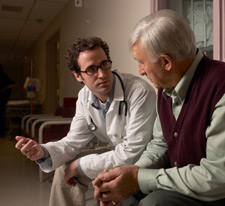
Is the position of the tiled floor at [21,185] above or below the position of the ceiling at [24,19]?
below

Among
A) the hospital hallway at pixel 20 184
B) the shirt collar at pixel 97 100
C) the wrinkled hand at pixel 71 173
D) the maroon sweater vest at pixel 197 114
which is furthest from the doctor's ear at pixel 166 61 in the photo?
the hospital hallway at pixel 20 184

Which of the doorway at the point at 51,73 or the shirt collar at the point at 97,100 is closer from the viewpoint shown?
the shirt collar at the point at 97,100

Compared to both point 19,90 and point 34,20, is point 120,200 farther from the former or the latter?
point 19,90

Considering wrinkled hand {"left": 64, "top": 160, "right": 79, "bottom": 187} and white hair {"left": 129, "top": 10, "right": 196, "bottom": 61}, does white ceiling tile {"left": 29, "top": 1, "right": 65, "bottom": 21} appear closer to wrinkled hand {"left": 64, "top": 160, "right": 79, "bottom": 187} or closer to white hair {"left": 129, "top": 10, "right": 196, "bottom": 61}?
wrinkled hand {"left": 64, "top": 160, "right": 79, "bottom": 187}

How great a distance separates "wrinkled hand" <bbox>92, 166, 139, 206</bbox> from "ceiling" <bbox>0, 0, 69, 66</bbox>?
4.80 meters

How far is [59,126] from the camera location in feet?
14.3

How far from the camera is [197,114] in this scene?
0.94 m

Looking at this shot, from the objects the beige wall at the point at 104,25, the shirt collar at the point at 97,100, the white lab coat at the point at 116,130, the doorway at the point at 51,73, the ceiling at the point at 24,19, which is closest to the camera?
the white lab coat at the point at 116,130

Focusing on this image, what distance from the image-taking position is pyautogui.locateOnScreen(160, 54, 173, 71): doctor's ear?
97 cm

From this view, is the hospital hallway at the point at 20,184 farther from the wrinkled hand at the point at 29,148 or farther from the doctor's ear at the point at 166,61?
the doctor's ear at the point at 166,61

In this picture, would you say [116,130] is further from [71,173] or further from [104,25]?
[104,25]

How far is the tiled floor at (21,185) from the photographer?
8.42ft

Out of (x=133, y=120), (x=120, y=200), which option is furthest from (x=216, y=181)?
(x=133, y=120)

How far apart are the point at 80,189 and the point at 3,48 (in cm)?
991
